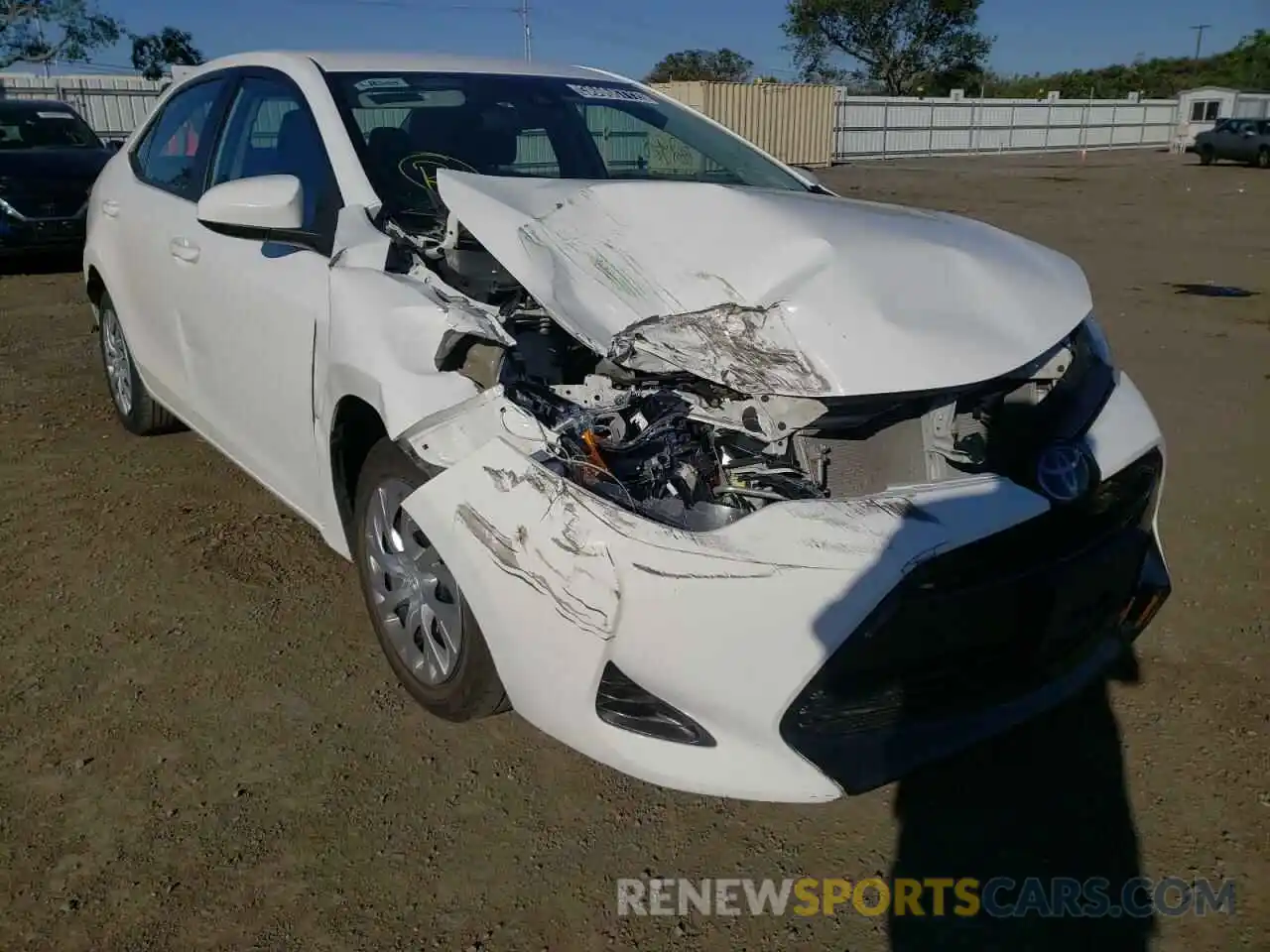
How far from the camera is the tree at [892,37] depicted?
5594cm

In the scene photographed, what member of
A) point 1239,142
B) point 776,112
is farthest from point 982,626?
point 1239,142

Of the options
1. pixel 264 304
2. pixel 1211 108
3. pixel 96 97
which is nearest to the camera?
pixel 264 304

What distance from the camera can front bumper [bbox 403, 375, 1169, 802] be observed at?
6.70ft

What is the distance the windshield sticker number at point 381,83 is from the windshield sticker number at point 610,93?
0.69 m

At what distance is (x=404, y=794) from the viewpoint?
2594 millimetres

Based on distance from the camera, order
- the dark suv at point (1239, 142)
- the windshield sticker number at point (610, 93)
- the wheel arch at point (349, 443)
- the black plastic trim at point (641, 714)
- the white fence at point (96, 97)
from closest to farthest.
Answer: the black plastic trim at point (641, 714) → the wheel arch at point (349, 443) → the windshield sticker number at point (610, 93) → the white fence at point (96, 97) → the dark suv at point (1239, 142)

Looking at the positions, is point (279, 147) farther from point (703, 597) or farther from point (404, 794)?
point (703, 597)

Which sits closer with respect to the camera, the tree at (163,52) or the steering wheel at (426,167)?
the steering wheel at (426,167)

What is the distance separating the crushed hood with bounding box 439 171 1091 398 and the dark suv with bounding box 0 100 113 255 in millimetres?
9104

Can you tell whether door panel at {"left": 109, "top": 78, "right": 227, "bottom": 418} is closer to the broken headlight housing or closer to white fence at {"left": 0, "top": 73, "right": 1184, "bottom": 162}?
the broken headlight housing

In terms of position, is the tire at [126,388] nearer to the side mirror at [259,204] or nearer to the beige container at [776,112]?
the side mirror at [259,204]

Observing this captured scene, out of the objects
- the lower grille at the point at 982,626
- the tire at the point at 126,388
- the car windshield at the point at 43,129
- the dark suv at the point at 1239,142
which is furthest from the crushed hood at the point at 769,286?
the dark suv at the point at 1239,142

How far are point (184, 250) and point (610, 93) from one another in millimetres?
1681
